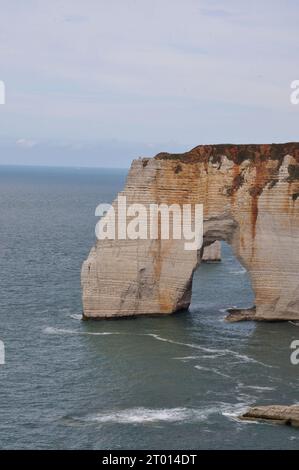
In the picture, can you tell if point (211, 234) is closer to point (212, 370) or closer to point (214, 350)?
point (214, 350)

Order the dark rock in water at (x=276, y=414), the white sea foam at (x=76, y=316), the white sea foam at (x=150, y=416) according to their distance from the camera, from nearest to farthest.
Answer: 1. the dark rock in water at (x=276, y=414)
2. the white sea foam at (x=150, y=416)
3. the white sea foam at (x=76, y=316)

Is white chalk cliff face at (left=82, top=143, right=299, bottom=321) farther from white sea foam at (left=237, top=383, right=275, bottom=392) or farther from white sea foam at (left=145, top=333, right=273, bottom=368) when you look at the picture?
white sea foam at (left=237, top=383, right=275, bottom=392)

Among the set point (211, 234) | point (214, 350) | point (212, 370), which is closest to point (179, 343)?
point (214, 350)

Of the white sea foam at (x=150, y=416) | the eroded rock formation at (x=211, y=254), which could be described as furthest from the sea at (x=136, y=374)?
the eroded rock formation at (x=211, y=254)

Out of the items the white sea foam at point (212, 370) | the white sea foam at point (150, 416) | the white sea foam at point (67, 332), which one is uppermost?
the white sea foam at point (67, 332)

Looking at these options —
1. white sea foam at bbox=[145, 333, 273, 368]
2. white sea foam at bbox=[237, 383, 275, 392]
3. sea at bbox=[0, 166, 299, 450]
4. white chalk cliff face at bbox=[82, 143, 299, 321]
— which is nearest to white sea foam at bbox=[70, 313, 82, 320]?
sea at bbox=[0, 166, 299, 450]

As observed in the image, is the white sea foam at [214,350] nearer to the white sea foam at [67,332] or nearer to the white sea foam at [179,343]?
the white sea foam at [179,343]

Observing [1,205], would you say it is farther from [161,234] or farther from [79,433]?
[79,433]
